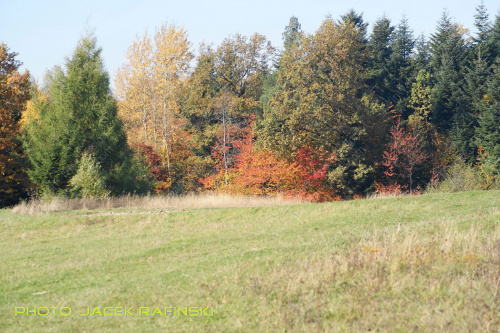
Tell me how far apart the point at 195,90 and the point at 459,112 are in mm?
25916

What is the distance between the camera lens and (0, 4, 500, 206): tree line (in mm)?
30422

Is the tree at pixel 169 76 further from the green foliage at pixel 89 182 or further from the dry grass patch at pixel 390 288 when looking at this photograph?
the dry grass patch at pixel 390 288

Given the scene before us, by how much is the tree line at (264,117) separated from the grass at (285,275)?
14.0m

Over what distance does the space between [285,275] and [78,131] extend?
78.9 feet

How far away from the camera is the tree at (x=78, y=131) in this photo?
28828 mm

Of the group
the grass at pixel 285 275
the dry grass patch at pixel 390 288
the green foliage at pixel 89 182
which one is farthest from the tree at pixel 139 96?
the dry grass patch at pixel 390 288

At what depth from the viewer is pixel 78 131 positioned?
1154 inches

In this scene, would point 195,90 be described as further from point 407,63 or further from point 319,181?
point 407,63

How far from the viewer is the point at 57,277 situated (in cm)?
1063

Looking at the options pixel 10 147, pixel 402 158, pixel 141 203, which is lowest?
pixel 141 203

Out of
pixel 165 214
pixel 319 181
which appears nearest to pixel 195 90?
pixel 319 181

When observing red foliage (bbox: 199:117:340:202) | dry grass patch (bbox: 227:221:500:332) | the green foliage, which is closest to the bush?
red foliage (bbox: 199:117:340:202)

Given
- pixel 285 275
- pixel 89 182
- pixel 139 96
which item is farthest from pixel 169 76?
pixel 285 275

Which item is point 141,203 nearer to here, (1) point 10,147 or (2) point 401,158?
(1) point 10,147
